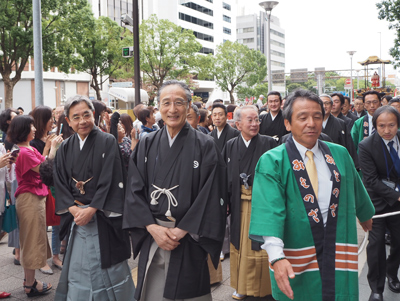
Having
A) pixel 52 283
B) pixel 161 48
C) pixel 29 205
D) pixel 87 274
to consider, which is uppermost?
pixel 161 48

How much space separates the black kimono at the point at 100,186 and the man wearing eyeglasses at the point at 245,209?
51.9 inches

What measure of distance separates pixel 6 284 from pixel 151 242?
2.45m

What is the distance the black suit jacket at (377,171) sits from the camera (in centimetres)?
394

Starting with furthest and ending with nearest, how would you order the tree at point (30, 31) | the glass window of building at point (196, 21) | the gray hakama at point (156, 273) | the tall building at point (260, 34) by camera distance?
the tall building at point (260, 34) → the glass window of building at point (196, 21) → the tree at point (30, 31) → the gray hakama at point (156, 273)

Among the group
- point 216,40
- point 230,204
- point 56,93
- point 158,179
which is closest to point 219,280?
point 230,204

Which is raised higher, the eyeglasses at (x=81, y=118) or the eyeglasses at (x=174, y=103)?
the eyeglasses at (x=174, y=103)

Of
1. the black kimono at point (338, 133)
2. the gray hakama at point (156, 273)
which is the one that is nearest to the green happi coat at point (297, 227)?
the gray hakama at point (156, 273)

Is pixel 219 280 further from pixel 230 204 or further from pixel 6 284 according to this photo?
pixel 6 284

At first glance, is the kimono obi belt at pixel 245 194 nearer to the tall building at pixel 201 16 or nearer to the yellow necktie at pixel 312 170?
the yellow necktie at pixel 312 170

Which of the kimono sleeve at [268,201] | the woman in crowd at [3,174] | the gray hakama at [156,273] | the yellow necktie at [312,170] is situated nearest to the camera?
the kimono sleeve at [268,201]

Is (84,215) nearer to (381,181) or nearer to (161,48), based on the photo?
(381,181)

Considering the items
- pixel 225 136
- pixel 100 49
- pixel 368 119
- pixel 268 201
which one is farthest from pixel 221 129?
pixel 100 49

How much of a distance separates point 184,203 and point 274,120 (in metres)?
4.54

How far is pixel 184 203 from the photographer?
9.15 feet
